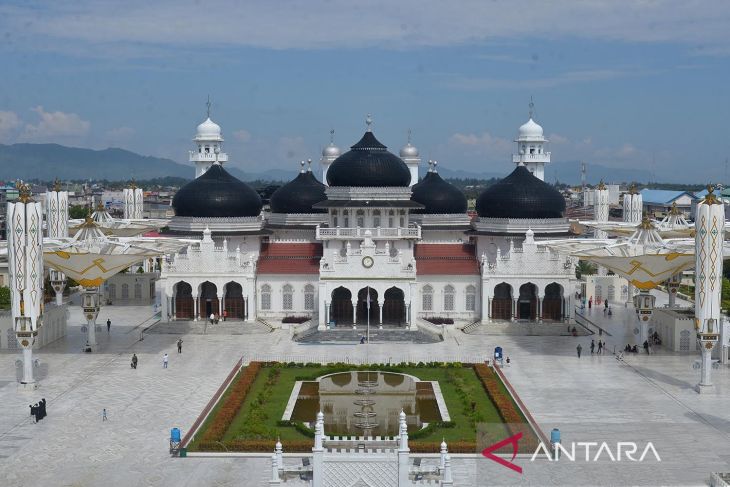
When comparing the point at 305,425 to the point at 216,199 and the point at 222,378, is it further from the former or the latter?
the point at 216,199

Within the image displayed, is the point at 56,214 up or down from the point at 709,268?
up

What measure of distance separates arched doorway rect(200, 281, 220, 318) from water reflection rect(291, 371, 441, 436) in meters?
14.9

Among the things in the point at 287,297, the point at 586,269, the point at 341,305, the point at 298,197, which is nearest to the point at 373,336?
the point at 341,305

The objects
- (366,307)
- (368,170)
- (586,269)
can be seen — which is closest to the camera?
(366,307)

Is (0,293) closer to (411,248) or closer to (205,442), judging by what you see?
(411,248)

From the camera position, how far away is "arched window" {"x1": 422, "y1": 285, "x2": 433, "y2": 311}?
176ft

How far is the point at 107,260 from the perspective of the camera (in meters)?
43.0

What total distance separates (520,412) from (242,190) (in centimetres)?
3023

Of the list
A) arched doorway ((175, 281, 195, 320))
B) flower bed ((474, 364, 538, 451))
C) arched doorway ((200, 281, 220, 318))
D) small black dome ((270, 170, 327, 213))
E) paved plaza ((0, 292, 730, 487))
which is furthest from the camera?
small black dome ((270, 170, 327, 213))

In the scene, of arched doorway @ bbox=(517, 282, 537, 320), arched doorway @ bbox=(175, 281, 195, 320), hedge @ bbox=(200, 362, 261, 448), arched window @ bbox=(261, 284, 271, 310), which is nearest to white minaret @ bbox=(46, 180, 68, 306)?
arched doorway @ bbox=(175, 281, 195, 320)

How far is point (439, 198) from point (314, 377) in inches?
1052

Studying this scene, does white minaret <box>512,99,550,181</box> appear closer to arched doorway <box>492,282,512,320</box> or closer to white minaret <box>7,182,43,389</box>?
arched doorway <box>492,282,512,320</box>

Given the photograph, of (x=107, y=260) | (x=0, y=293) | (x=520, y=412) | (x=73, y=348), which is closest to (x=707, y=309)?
(x=520, y=412)

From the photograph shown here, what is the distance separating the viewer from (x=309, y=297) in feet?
177
